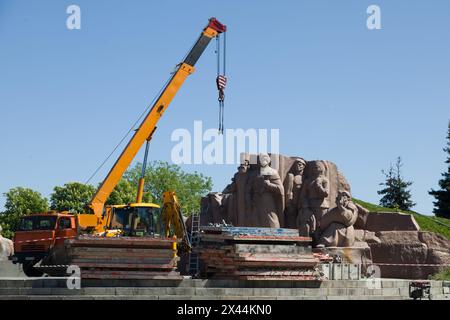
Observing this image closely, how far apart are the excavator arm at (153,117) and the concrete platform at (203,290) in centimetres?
653

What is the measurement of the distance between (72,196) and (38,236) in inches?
1336

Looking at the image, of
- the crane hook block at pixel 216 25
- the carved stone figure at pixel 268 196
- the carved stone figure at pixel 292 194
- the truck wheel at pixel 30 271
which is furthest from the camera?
the carved stone figure at pixel 292 194

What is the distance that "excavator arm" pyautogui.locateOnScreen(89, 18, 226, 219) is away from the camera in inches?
1128

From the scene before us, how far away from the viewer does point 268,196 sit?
33.8 meters

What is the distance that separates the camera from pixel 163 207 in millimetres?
26453

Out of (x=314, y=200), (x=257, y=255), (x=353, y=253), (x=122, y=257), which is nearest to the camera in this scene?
(x=122, y=257)

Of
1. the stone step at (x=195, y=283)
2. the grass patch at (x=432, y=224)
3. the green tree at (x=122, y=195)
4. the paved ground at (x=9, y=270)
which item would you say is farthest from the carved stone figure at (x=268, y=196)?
the green tree at (x=122, y=195)

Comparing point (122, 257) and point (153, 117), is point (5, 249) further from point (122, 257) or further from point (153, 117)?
point (122, 257)

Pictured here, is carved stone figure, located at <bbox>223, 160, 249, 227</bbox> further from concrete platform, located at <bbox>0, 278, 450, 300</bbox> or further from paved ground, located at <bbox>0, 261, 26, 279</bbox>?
concrete platform, located at <bbox>0, 278, 450, 300</bbox>

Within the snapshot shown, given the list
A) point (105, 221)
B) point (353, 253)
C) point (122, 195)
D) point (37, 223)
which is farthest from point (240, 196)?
point (122, 195)

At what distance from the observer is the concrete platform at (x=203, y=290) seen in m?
20.6

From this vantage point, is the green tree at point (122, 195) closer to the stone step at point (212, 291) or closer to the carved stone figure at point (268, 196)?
the carved stone figure at point (268, 196)

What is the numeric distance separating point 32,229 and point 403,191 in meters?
36.0
